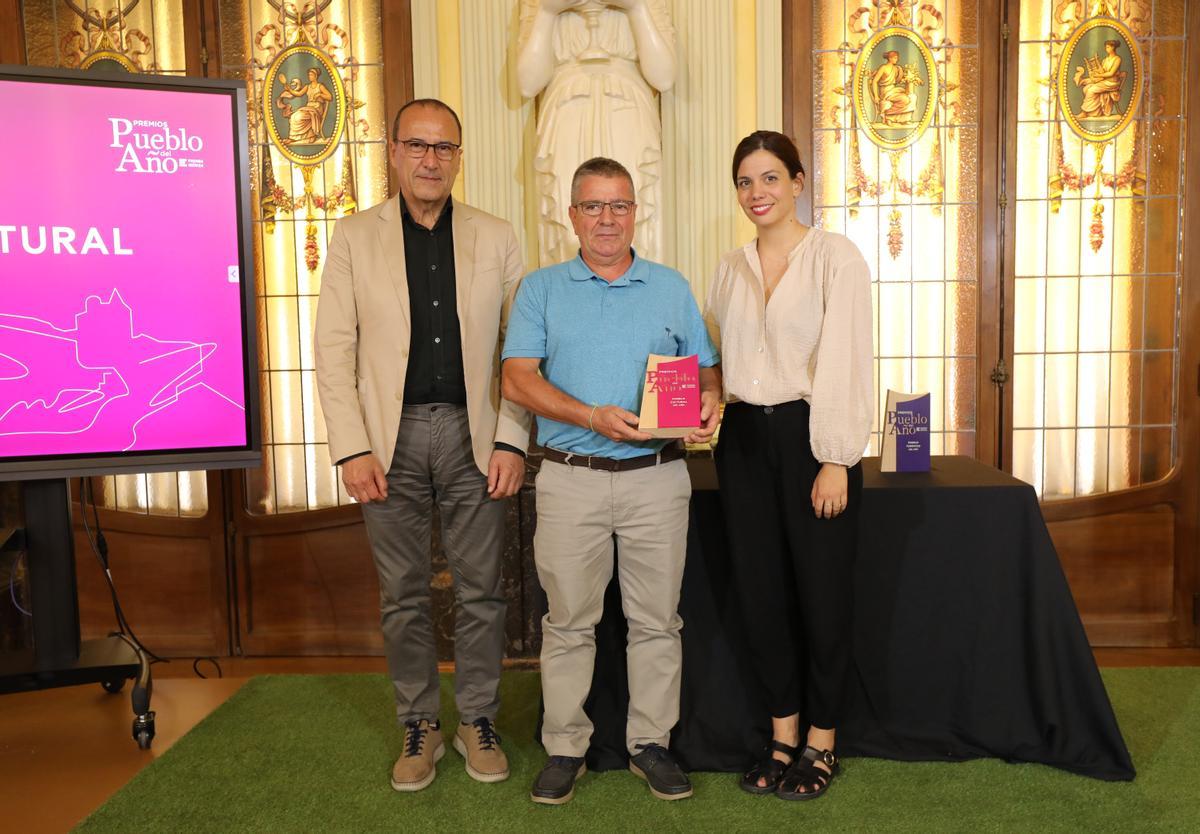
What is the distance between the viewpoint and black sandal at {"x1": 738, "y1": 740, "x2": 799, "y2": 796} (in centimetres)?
239

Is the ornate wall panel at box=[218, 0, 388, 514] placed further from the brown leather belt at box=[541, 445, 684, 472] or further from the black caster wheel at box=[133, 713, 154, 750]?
the brown leather belt at box=[541, 445, 684, 472]

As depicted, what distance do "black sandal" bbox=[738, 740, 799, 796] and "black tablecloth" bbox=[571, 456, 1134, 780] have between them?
120 mm

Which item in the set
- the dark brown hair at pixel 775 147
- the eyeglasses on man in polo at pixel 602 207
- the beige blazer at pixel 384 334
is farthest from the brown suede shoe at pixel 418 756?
the dark brown hair at pixel 775 147

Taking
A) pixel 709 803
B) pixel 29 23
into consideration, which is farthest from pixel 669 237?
pixel 29 23

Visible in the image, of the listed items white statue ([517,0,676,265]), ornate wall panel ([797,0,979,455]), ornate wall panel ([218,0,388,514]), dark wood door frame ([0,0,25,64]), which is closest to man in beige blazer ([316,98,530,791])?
white statue ([517,0,676,265])

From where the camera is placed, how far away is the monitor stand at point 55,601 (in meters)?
2.93

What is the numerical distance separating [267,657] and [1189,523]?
3825 millimetres

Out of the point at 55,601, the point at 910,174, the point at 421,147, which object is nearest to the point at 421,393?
the point at 421,147

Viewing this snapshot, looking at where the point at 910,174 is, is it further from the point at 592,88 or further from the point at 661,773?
the point at 661,773

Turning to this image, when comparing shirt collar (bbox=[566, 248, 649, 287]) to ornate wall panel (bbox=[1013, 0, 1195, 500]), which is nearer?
shirt collar (bbox=[566, 248, 649, 287])

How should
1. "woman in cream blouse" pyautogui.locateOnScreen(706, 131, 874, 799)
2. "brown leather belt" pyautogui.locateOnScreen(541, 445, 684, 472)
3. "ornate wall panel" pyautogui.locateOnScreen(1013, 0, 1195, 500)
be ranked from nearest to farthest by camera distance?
"woman in cream blouse" pyautogui.locateOnScreen(706, 131, 874, 799)
"brown leather belt" pyautogui.locateOnScreen(541, 445, 684, 472)
"ornate wall panel" pyautogui.locateOnScreen(1013, 0, 1195, 500)

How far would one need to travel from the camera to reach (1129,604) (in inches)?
155

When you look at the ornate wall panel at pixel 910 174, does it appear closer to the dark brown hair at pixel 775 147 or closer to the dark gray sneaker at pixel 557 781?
the dark brown hair at pixel 775 147

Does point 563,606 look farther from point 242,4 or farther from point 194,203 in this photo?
point 242,4
